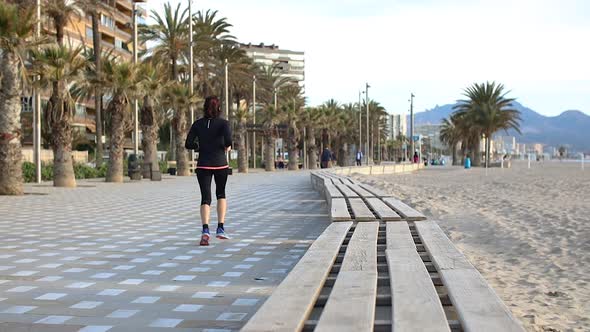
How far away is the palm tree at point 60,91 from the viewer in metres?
18.0

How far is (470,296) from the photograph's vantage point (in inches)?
136

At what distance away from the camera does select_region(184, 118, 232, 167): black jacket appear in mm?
7336

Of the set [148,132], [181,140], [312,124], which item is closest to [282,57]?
[312,124]

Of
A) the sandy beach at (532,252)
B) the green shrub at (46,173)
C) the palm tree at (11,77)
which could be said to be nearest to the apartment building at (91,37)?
the green shrub at (46,173)

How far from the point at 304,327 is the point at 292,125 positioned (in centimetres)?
4652

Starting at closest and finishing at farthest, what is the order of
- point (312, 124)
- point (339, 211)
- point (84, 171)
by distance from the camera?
point (339, 211) < point (84, 171) < point (312, 124)

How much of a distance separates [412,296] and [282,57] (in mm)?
163749

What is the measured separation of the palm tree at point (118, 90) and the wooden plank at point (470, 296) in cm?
1930

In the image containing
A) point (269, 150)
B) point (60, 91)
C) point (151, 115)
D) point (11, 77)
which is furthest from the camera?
point (269, 150)

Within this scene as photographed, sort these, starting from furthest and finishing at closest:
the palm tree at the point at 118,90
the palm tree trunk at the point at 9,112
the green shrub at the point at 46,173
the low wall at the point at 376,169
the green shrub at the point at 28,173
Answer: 1. the low wall at the point at 376,169
2. the green shrub at the point at 46,173
3. the green shrub at the point at 28,173
4. the palm tree at the point at 118,90
5. the palm tree trunk at the point at 9,112

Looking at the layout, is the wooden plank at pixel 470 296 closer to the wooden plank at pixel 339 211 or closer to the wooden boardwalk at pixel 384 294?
the wooden boardwalk at pixel 384 294

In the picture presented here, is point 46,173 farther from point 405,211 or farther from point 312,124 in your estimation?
point 312,124

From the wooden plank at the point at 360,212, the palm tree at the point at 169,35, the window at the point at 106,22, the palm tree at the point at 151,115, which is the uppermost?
the window at the point at 106,22

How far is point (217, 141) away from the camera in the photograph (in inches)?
289
